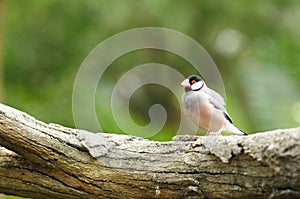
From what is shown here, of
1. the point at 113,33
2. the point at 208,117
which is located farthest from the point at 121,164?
the point at 113,33

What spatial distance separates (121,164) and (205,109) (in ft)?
0.52

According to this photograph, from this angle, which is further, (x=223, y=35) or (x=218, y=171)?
(x=223, y=35)

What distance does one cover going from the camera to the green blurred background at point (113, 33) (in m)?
2.51

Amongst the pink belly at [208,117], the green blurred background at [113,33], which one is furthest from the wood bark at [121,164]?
the green blurred background at [113,33]

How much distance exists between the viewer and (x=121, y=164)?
0.99 metres

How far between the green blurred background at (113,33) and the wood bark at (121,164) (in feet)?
4.15

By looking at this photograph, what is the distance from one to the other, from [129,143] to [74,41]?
1.80 meters

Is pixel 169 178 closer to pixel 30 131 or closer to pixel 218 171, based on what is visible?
pixel 218 171

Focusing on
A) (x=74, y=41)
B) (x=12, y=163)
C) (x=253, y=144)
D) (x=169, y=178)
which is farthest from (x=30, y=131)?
(x=74, y=41)

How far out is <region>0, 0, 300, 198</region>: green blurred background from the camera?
2512mm

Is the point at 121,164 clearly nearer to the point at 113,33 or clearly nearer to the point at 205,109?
the point at 205,109

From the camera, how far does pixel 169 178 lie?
37.5 inches

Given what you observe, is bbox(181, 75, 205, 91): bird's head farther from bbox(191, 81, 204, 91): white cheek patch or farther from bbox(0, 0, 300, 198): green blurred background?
bbox(0, 0, 300, 198): green blurred background

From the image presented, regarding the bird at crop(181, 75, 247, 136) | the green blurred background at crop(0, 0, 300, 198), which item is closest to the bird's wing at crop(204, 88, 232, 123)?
the bird at crop(181, 75, 247, 136)
